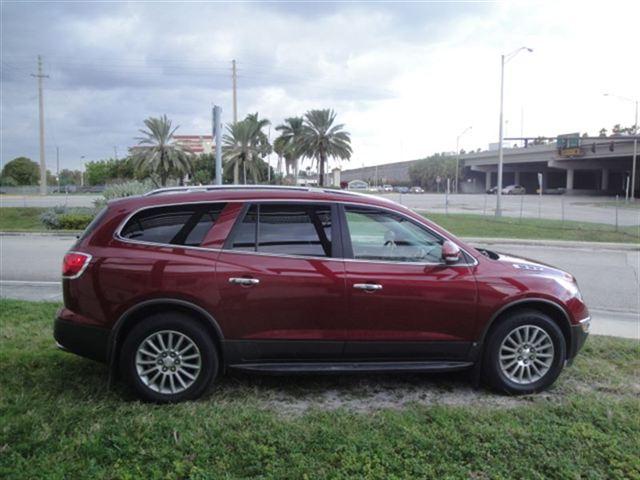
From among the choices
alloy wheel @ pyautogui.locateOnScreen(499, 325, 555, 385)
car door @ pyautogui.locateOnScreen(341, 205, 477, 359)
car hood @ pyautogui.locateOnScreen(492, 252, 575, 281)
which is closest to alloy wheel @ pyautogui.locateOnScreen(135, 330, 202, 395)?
car door @ pyautogui.locateOnScreen(341, 205, 477, 359)

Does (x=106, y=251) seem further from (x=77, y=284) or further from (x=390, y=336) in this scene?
(x=390, y=336)

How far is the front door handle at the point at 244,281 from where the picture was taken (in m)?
4.23

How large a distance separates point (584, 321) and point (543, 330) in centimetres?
44

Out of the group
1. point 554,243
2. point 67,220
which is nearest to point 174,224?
point 554,243

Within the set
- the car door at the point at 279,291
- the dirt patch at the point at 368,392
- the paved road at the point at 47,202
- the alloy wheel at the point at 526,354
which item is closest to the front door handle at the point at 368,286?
the car door at the point at 279,291

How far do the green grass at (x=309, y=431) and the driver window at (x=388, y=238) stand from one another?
1.16 m

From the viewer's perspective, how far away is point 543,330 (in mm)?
4594

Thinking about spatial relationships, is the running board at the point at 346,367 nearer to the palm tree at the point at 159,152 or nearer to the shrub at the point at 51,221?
the shrub at the point at 51,221

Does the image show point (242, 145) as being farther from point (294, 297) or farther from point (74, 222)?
point (294, 297)

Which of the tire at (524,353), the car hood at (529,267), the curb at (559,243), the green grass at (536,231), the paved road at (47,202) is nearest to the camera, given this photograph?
the tire at (524,353)

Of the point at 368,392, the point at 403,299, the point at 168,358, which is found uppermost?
the point at 403,299

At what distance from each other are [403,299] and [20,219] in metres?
27.2

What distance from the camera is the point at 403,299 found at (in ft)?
14.4

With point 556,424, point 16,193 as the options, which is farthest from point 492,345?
point 16,193
